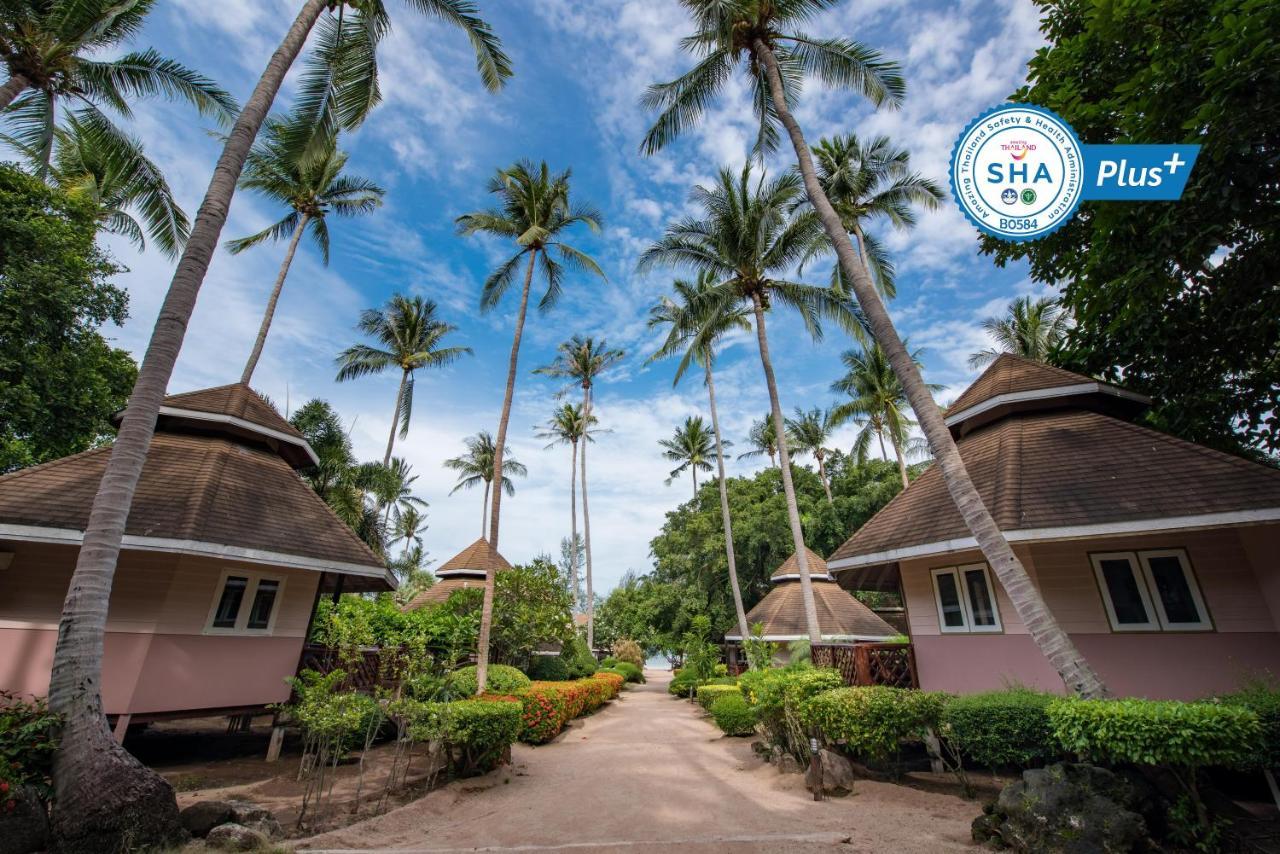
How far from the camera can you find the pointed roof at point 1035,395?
33.9ft

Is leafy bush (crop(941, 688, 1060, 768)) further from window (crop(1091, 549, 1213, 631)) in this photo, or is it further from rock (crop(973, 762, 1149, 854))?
window (crop(1091, 549, 1213, 631))

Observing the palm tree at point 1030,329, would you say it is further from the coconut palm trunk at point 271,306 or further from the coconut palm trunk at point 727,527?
the coconut palm trunk at point 271,306

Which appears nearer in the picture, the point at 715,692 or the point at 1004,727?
the point at 1004,727

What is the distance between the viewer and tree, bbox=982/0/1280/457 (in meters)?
6.08

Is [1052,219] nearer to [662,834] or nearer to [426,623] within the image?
[662,834]

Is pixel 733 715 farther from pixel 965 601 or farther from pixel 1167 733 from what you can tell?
pixel 1167 733

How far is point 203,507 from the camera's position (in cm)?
961

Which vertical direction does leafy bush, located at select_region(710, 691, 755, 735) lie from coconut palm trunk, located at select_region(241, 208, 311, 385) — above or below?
below

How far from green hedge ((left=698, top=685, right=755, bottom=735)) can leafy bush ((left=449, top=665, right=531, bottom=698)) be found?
5489mm

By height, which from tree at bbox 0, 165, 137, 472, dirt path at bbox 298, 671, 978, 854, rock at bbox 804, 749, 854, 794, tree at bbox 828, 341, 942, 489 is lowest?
dirt path at bbox 298, 671, 978, 854

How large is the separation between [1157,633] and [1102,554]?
130 centimetres

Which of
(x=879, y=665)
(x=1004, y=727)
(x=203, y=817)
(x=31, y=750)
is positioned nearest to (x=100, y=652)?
(x=31, y=750)

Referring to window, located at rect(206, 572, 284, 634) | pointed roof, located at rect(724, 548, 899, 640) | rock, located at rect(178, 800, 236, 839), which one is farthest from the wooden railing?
window, located at rect(206, 572, 284, 634)

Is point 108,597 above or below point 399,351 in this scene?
below
